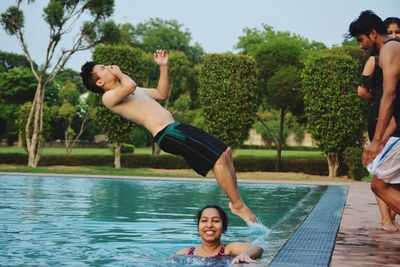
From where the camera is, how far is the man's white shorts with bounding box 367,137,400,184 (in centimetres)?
439

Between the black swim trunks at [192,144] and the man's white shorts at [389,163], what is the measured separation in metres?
1.72

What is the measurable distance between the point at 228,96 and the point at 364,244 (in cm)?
1963

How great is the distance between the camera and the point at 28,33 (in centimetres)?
2647

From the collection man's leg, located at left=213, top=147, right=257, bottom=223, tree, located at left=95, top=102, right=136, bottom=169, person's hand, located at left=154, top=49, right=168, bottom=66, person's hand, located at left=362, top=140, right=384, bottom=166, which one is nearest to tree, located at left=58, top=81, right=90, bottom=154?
tree, located at left=95, top=102, right=136, bottom=169

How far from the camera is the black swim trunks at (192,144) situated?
577 cm

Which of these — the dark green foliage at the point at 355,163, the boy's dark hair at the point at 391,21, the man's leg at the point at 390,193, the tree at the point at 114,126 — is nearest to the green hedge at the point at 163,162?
the dark green foliage at the point at 355,163

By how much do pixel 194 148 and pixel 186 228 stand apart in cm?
217

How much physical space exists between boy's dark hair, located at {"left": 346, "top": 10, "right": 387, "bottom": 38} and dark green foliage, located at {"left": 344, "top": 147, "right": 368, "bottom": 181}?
1837cm

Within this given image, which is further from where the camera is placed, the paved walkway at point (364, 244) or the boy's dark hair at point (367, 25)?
the boy's dark hair at point (367, 25)

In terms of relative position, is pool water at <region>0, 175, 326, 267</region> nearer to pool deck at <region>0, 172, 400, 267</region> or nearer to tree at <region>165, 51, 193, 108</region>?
pool deck at <region>0, 172, 400, 267</region>

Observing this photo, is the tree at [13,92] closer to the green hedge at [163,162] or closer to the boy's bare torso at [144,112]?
the green hedge at [163,162]

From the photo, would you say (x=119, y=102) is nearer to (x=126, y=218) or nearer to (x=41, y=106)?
(x=126, y=218)

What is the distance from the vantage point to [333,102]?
23.5 m

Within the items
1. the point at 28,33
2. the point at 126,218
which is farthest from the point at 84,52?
the point at 126,218
